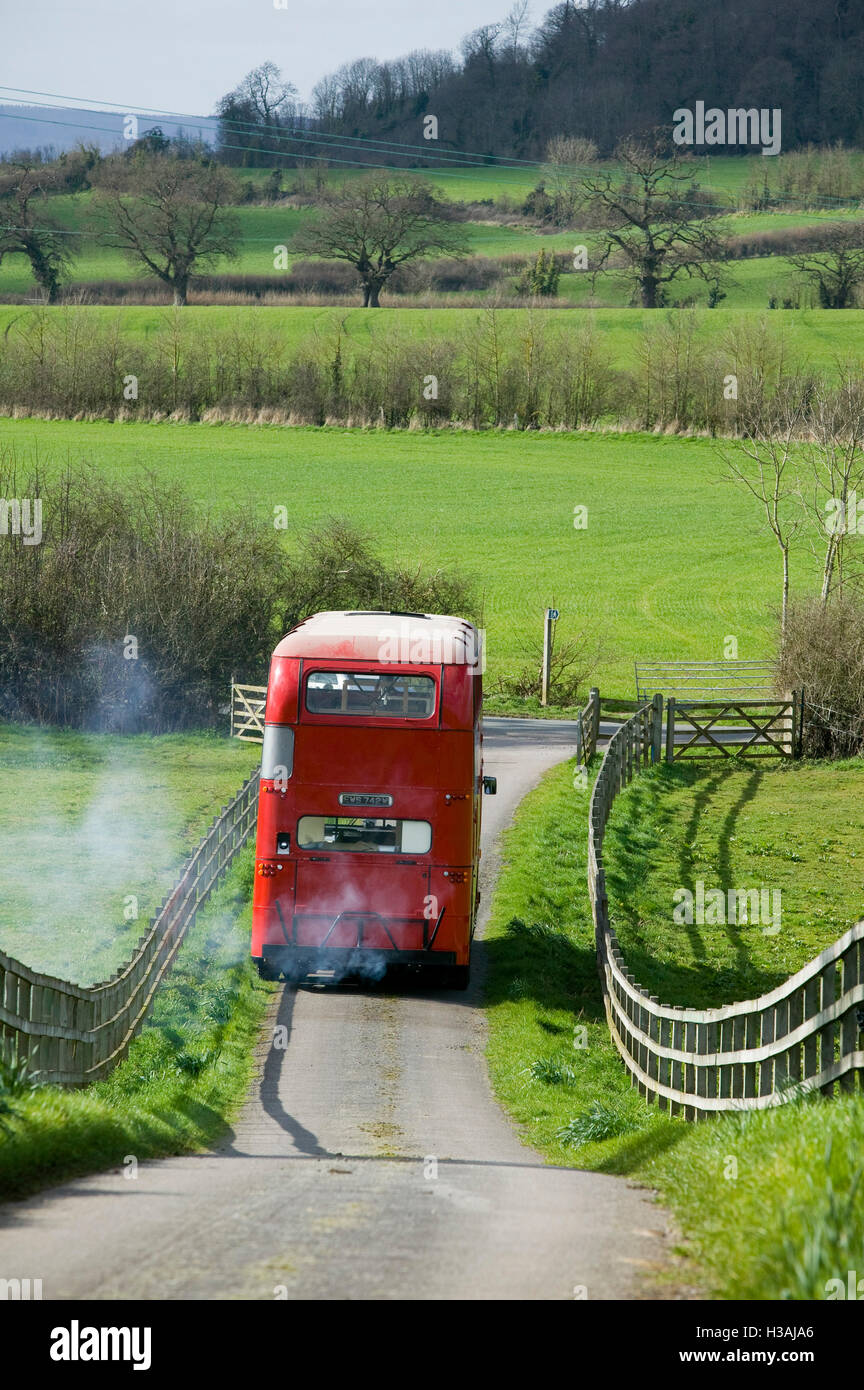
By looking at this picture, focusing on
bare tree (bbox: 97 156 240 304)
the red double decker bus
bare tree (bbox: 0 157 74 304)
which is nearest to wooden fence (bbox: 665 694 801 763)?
the red double decker bus

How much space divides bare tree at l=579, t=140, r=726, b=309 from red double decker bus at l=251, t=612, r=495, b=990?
96224mm

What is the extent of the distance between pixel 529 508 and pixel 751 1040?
60.2 metres

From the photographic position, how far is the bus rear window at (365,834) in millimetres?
15922

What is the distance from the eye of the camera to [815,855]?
2591 centimetres

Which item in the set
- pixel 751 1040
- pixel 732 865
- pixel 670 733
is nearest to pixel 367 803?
pixel 751 1040

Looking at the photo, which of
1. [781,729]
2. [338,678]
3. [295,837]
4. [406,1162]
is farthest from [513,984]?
[781,729]

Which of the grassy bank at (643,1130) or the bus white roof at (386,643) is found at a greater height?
the bus white roof at (386,643)

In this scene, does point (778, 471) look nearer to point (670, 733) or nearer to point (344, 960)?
point (670, 733)

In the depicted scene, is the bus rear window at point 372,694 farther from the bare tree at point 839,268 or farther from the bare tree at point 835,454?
the bare tree at point 839,268

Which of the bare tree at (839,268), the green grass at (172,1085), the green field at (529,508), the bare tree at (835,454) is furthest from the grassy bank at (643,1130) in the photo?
the bare tree at (839,268)

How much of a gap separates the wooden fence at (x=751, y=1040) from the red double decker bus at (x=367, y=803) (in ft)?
7.41

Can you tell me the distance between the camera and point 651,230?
4328 inches

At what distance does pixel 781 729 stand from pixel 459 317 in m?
67.6
